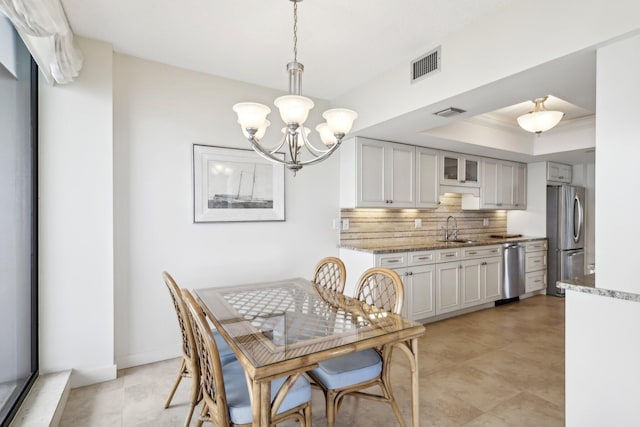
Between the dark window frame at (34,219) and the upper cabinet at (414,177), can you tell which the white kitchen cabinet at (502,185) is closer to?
the upper cabinet at (414,177)

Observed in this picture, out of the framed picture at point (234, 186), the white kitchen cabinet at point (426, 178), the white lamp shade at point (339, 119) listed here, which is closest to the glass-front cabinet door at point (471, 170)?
the white kitchen cabinet at point (426, 178)

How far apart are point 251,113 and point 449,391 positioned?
7.82 ft

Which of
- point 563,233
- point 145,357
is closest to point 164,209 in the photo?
point 145,357

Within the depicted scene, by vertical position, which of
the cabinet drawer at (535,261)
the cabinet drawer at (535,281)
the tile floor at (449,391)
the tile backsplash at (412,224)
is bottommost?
the tile floor at (449,391)

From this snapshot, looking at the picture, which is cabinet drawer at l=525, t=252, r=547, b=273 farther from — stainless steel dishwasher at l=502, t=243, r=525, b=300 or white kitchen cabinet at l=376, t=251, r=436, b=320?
white kitchen cabinet at l=376, t=251, r=436, b=320

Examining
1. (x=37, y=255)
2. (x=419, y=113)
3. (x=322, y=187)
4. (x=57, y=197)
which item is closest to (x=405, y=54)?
(x=419, y=113)

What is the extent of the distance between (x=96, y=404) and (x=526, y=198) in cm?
609

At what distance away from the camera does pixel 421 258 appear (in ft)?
12.5

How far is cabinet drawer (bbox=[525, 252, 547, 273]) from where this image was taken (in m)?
4.95

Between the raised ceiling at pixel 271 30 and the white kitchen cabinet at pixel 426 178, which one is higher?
the raised ceiling at pixel 271 30

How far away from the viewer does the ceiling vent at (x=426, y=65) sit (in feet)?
8.29

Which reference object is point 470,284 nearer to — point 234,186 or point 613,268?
point 613,268

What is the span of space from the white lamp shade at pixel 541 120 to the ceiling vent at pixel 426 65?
1.32 m

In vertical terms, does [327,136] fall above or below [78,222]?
above
